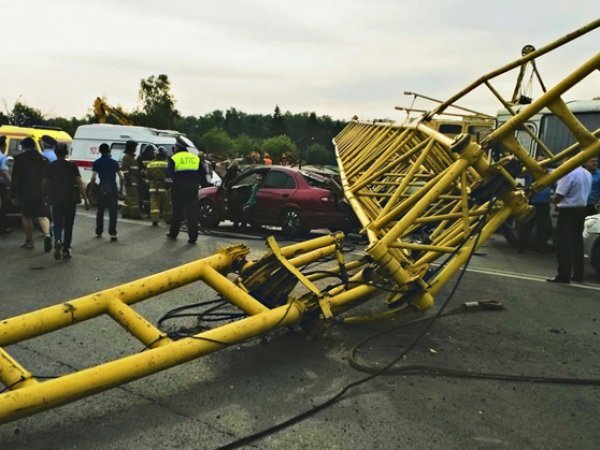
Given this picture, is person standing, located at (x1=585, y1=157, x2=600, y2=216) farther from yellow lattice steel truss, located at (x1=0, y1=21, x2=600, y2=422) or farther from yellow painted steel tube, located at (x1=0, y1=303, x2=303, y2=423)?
yellow painted steel tube, located at (x1=0, y1=303, x2=303, y2=423)

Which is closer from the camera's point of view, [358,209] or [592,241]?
[358,209]

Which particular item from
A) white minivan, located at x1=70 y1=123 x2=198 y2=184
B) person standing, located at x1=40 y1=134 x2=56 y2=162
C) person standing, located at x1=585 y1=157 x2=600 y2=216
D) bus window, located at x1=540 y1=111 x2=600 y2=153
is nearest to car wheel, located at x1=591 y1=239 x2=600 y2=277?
person standing, located at x1=585 y1=157 x2=600 y2=216

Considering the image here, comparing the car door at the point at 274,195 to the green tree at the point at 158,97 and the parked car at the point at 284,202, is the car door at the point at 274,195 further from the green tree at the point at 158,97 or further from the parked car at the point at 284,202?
the green tree at the point at 158,97

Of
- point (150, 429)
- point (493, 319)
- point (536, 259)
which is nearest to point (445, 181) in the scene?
point (493, 319)

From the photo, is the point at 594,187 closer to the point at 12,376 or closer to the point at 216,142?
the point at 12,376

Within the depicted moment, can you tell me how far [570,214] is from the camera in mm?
7094

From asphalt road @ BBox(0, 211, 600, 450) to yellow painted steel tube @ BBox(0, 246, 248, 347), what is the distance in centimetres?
51

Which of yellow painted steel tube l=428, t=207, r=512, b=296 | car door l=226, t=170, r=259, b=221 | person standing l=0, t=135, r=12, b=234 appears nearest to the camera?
yellow painted steel tube l=428, t=207, r=512, b=296

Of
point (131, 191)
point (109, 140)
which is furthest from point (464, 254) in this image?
point (109, 140)

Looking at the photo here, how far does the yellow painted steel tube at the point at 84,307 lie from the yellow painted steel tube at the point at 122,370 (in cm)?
50

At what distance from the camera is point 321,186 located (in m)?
10.7

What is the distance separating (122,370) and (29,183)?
6.24m

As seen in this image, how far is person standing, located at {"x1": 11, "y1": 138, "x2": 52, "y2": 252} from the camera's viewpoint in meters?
8.14

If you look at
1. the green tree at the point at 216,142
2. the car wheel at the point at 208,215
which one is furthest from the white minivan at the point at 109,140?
the green tree at the point at 216,142
